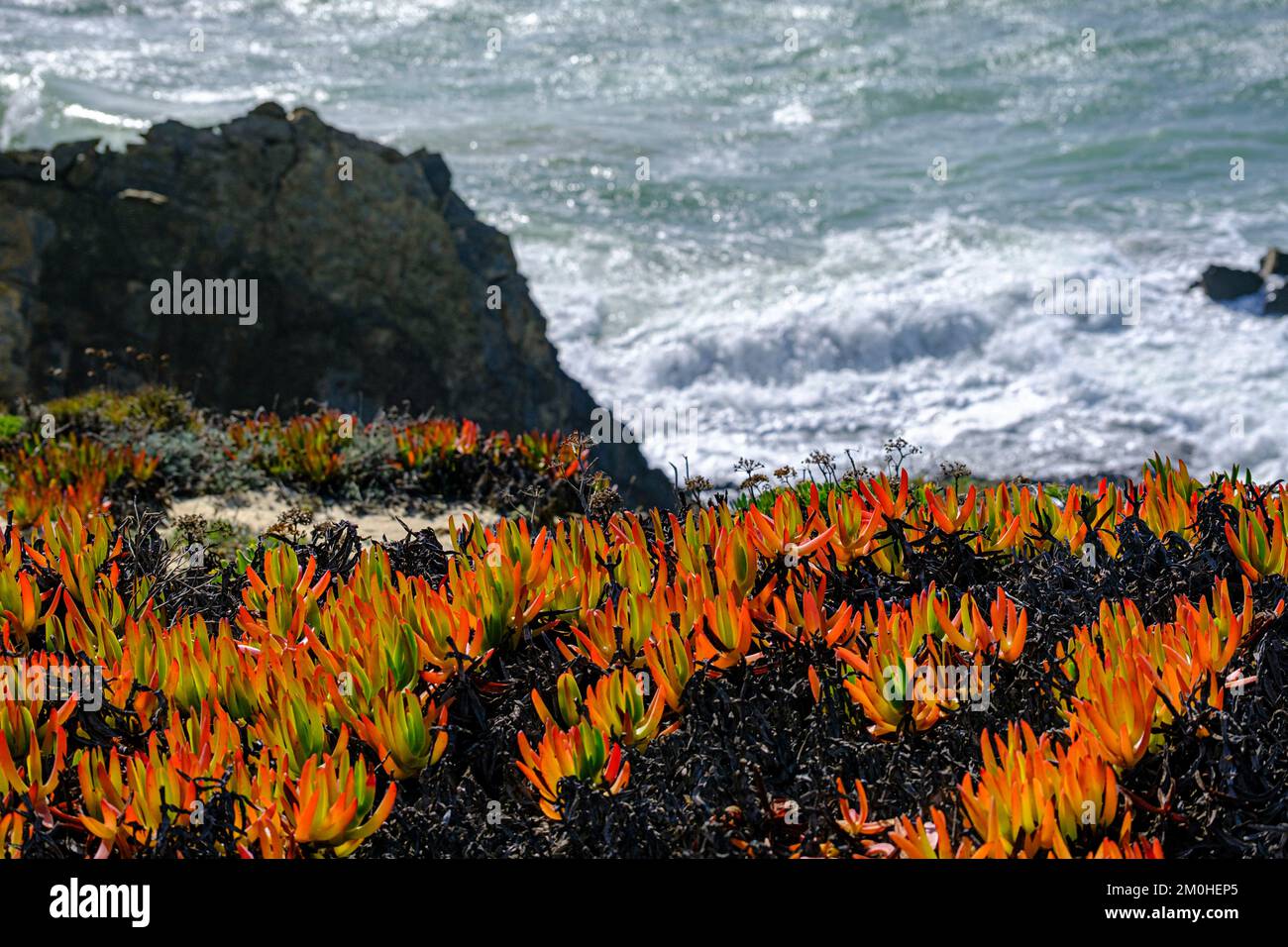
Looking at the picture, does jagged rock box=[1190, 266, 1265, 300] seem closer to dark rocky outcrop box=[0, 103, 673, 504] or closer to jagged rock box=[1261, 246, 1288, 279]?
jagged rock box=[1261, 246, 1288, 279]

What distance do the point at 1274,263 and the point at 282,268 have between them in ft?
51.1

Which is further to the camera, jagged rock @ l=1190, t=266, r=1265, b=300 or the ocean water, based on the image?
jagged rock @ l=1190, t=266, r=1265, b=300

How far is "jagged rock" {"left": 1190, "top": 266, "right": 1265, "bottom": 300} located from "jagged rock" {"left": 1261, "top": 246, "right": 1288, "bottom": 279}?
0.76 ft

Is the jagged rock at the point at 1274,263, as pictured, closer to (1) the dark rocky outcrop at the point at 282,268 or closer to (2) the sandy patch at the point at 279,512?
(1) the dark rocky outcrop at the point at 282,268

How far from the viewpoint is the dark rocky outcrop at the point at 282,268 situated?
478 inches

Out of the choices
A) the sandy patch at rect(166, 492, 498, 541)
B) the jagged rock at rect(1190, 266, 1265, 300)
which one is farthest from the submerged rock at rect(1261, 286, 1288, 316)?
the sandy patch at rect(166, 492, 498, 541)

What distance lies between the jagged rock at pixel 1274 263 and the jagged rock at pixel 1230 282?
0.76 feet

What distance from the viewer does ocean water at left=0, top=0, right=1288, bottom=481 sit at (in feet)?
61.6

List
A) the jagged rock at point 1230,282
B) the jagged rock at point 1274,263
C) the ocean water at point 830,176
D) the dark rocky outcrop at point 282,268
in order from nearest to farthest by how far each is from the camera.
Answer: the dark rocky outcrop at point 282,268 < the ocean water at point 830,176 < the jagged rock at point 1230,282 < the jagged rock at point 1274,263

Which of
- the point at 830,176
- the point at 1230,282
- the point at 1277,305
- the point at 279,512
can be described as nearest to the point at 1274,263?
the point at 1230,282

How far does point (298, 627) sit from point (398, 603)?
0.94ft

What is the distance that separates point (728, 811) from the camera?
2811 millimetres

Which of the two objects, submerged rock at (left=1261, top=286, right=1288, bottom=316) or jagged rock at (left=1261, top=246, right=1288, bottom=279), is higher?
jagged rock at (left=1261, top=246, right=1288, bottom=279)

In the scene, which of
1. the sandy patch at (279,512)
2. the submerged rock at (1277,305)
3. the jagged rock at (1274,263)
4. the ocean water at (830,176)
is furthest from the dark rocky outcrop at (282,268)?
the jagged rock at (1274,263)
